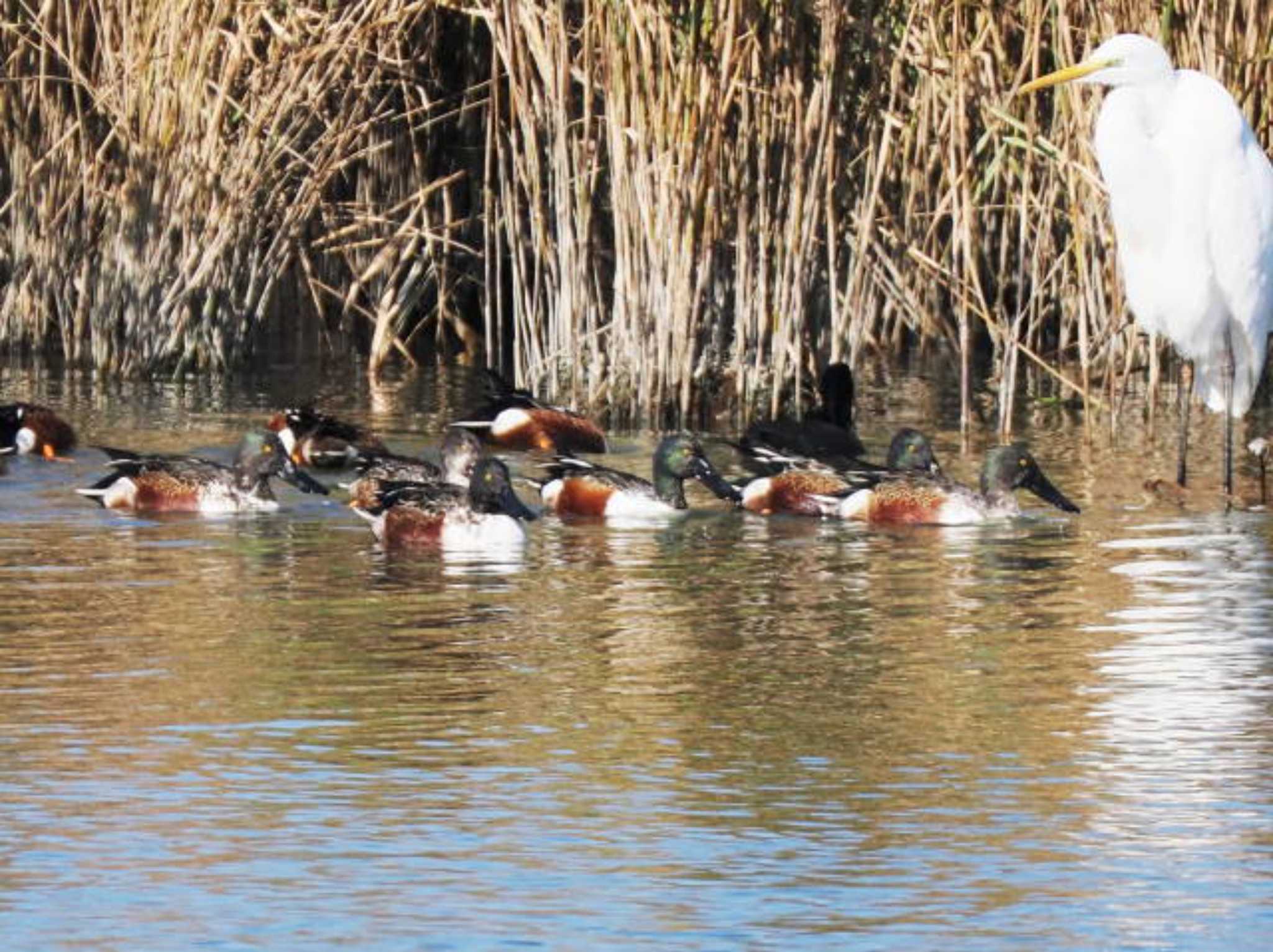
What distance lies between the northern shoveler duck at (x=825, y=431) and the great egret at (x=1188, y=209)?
1.17 metres

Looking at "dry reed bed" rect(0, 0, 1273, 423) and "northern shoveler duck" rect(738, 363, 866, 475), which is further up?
"dry reed bed" rect(0, 0, 1273, 423)

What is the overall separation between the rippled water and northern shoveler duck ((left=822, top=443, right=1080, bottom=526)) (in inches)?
7.9

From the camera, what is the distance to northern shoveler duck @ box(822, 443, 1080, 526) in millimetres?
10055

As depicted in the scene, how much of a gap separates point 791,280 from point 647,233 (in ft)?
1.99

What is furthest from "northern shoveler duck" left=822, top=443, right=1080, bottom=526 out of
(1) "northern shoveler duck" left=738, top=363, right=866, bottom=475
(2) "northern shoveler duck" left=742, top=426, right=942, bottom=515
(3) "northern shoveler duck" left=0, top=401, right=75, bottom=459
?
(3) "northern shoveler duck" left=0, top=401, right=75, bottom=459

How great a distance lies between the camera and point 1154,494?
1065cm

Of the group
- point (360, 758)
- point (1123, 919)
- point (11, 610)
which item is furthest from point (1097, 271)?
point (1123, 919)

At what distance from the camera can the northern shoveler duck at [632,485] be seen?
1021 centimetres

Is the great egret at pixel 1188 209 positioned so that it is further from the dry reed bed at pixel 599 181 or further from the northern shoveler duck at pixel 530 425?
the northern shoveler duck at pixel 530 425

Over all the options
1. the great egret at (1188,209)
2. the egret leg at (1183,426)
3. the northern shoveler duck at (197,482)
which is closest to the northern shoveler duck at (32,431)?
the northern shoveler duck at (197,482)

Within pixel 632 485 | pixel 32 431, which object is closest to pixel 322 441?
pixel 32 431

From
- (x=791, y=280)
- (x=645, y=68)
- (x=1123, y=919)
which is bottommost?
(x=1123, y=919)

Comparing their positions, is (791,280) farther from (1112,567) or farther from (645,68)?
(1112,567)

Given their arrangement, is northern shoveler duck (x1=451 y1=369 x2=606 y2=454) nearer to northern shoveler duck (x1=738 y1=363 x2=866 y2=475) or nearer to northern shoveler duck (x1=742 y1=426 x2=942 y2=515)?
northern shoveler duck (x1=738 y1=363 x2=866 y2=475)
